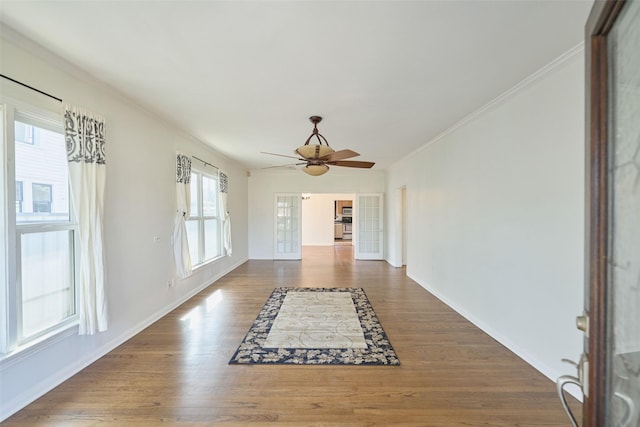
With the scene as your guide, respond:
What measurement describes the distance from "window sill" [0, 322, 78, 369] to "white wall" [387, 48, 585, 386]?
4.12 metres

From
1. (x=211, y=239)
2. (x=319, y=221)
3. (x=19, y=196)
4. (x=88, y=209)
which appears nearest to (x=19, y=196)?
(x=19, y=196)

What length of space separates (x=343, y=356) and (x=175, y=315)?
248cm

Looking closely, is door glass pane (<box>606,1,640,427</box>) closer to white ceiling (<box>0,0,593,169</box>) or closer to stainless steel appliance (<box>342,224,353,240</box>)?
white ceiling (<box>0,0,593,169</box>)

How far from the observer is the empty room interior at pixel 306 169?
1931mm

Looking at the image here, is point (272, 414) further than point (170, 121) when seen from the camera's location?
No

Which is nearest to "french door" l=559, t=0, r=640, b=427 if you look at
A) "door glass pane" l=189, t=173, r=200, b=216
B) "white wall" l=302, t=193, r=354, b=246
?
"door glass pane" l=189, t=173, r=200, b=216

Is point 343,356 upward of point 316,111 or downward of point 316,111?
downward

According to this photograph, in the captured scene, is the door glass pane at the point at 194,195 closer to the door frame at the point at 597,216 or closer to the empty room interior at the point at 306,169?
the empty room interior at the point at 306,169

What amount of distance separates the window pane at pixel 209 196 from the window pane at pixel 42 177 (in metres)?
2.89

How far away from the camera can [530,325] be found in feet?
8.64


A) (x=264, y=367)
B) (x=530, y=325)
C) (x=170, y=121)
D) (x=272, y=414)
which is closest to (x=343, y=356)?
(x=264, y=367)

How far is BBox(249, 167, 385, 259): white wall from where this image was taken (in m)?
8.41

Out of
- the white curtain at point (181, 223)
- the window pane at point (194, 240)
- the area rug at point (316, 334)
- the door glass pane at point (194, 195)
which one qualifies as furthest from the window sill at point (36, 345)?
the door glass pane at point (194, 195)

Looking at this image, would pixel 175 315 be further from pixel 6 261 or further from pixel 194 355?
pixel 6 261
